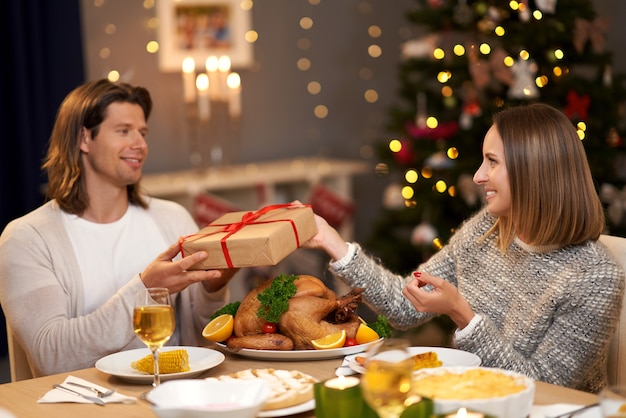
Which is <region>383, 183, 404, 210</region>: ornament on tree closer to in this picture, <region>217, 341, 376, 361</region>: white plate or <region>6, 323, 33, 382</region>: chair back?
<region>6, 323, 33, 382</region>: chair back

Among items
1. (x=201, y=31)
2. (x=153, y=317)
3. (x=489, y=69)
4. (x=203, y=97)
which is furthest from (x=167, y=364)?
(x=201, y=31)

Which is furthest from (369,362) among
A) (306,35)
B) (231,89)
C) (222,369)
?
(306,35)

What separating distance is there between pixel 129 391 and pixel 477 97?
102 inches

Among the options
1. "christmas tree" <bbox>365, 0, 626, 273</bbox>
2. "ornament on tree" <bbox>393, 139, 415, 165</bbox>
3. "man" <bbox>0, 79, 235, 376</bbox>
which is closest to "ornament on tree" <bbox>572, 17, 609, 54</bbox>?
"christmas tree" <bbox>365, 0, 626, 273</bbox>

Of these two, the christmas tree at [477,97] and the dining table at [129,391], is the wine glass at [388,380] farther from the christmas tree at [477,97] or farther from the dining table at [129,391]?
the christmas tree at [477,97]

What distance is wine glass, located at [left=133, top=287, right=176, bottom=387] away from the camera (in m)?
1.56

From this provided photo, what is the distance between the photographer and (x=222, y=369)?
1788mm

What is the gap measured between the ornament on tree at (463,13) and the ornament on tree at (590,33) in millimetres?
461

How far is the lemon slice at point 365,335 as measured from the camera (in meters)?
1.86

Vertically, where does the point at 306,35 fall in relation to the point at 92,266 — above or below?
above

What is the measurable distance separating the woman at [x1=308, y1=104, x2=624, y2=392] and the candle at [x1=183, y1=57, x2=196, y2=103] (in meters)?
2.44

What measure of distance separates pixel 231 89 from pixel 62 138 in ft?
6.90

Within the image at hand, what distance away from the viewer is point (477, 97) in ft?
12.7

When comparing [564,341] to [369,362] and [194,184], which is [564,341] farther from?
[194,184]
